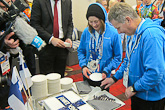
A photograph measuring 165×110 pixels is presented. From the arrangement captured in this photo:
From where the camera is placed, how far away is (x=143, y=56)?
1104 millimetres

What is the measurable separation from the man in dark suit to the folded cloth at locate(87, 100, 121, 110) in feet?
3.48

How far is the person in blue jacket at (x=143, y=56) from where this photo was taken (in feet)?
3.39

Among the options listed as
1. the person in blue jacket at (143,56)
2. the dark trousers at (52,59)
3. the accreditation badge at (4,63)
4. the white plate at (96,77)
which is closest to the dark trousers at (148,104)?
the person in blue jacket at (143,56)

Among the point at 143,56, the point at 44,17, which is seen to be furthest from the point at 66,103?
the point at 44,17

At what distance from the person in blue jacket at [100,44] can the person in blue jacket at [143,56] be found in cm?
29

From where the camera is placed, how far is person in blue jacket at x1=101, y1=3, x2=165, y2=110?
1032 millimetres

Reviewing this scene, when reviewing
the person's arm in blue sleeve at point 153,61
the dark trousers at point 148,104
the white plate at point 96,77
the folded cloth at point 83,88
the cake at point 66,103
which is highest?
the person's arm in blue sleeve at point 153,61

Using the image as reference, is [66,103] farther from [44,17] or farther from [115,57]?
[44,17]

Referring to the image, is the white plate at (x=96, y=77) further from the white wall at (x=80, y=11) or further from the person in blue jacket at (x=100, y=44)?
the white wall at (x=80, y=11)

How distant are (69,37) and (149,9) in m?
3.00

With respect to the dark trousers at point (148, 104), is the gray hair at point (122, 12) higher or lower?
higher

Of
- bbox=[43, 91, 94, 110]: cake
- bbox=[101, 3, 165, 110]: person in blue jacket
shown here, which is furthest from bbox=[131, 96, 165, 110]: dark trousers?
bbox=[43, 91, 94, 110]: cake

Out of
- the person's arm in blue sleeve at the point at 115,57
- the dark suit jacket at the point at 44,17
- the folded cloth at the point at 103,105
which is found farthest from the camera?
the dark suit jacket at the point at 44,17

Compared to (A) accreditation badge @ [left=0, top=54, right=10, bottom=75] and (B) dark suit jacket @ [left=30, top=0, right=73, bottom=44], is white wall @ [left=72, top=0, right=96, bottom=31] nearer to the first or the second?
(B) dark suit jacket @ [left=30, top=0, right=73, bottom=44]
